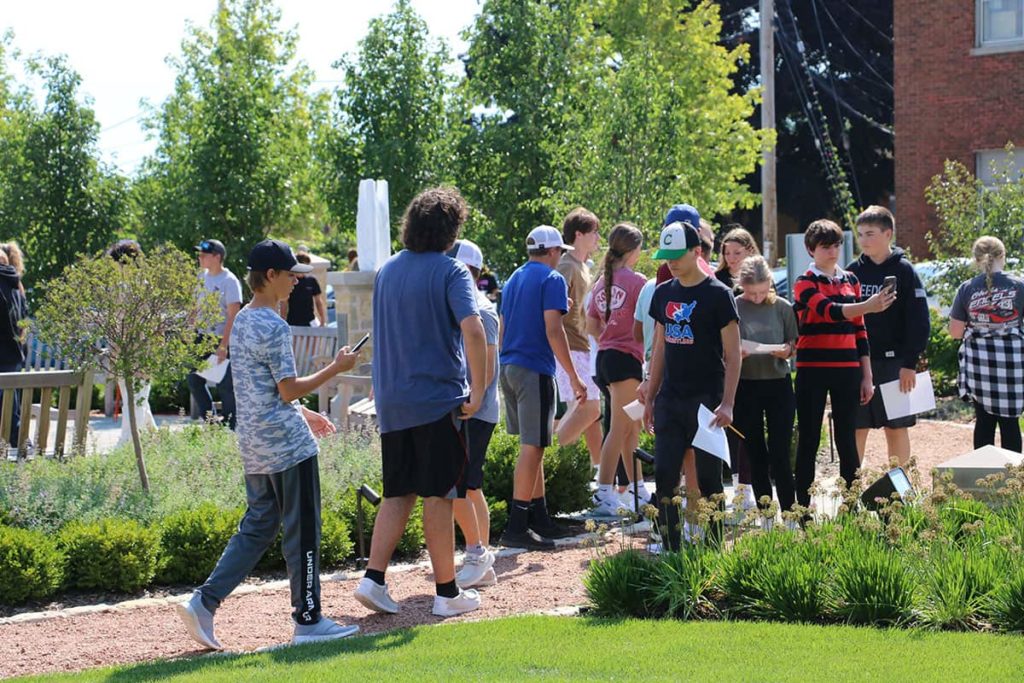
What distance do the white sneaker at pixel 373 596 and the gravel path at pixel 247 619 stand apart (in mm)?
74

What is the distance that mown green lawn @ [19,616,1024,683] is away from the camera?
5.20m

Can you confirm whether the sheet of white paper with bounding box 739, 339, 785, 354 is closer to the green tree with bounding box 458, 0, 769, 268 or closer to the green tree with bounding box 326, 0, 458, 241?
the green tree with bounding box 458, 0, 769, 268

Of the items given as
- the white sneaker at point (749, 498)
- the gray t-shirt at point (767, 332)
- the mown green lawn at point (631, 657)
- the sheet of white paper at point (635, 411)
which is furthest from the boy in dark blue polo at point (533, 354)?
the mown green lawn at point (631, 657)

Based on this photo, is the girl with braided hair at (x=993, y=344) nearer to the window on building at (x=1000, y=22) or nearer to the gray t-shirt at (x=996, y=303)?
the gray t-shirt at (x=996, y=303)

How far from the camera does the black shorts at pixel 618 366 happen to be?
8.91 m

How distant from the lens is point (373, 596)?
646cm

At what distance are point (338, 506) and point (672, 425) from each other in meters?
2.25

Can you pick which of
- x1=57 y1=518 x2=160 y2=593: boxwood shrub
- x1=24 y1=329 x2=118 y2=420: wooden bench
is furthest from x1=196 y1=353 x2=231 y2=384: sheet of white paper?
x1=57 y1=518 x2=160 y2=593: boxwood shrub

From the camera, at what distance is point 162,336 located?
8.58 m

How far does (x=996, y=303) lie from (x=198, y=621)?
238 inches

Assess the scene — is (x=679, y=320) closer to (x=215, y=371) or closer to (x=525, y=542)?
(x=525, y=542)

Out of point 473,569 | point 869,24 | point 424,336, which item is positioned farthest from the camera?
point 869,24

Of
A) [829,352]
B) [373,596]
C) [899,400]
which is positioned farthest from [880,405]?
[373,596]

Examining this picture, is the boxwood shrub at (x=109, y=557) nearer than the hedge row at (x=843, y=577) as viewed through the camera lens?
No
